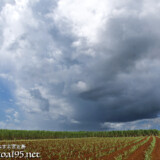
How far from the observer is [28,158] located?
65.5 feet

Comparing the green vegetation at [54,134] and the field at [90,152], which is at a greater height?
the green vegetation at [54,134]

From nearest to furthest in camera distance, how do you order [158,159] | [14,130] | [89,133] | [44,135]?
[158,159]
[14,130]
[44,135]
[89,133]

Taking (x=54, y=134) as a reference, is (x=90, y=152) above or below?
below

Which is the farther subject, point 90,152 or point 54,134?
point 54,134

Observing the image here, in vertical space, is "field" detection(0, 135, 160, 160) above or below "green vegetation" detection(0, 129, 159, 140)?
below

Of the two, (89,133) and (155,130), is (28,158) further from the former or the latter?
(155,130)

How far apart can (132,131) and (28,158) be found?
344ft

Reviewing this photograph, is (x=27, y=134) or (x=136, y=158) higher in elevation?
(x=27, y=134)

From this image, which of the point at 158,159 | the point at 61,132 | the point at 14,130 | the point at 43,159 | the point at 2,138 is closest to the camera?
the point at 158,159

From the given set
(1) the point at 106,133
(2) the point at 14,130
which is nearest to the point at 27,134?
(2) the point at 14,130

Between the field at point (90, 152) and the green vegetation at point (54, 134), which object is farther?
the green vegetation at point (54, 134)

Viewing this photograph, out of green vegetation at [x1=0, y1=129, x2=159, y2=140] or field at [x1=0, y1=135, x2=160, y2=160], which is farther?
green vegetation at [x1=0, y1=129, x2=159, y2=140]

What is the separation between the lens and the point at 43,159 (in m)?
19.3

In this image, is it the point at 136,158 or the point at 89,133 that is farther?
the point at 89,133
